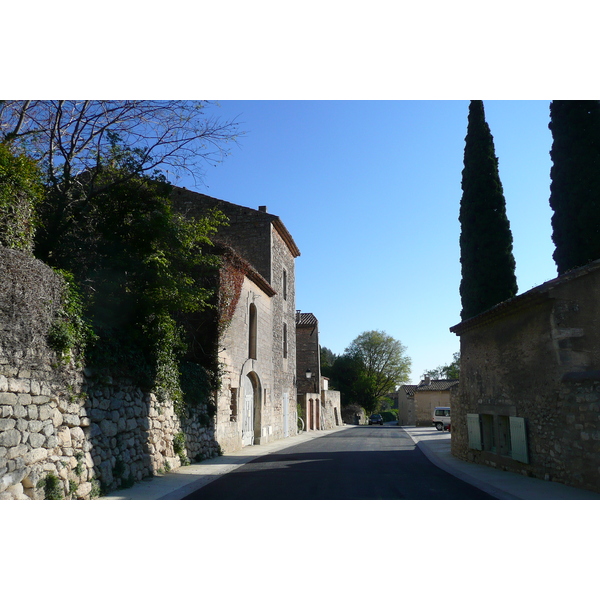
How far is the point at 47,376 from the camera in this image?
255 inches

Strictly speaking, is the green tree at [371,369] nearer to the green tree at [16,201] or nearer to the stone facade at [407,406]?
the stone facade at [407,406]

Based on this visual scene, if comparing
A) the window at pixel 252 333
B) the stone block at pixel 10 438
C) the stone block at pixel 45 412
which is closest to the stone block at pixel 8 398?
the stone block at pixel 10 438

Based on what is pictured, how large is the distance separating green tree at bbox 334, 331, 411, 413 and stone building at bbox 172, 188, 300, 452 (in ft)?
112

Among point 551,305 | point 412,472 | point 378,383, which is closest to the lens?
point 551,305

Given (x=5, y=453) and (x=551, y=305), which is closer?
(x=5, y=453)

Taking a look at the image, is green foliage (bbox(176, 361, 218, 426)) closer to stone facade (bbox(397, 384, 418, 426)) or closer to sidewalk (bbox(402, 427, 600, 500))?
sidewalk (bbox(402, 427, 600, 500))

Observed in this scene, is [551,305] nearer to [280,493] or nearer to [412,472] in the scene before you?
[412,472]

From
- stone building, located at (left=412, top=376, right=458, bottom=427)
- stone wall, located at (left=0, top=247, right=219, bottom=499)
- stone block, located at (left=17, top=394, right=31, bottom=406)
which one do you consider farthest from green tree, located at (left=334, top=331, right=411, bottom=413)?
stone block, located at (left=17, top=394, right=31, bottom=406)

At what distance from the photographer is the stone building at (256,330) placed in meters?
15.4

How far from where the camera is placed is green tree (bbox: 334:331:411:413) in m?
59.4

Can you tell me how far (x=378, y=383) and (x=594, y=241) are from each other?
172 feet

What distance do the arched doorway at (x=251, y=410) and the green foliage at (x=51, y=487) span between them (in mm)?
10965

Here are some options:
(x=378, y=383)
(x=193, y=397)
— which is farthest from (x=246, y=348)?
(x=378, y=383)

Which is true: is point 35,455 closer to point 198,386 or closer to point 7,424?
point 7,424
